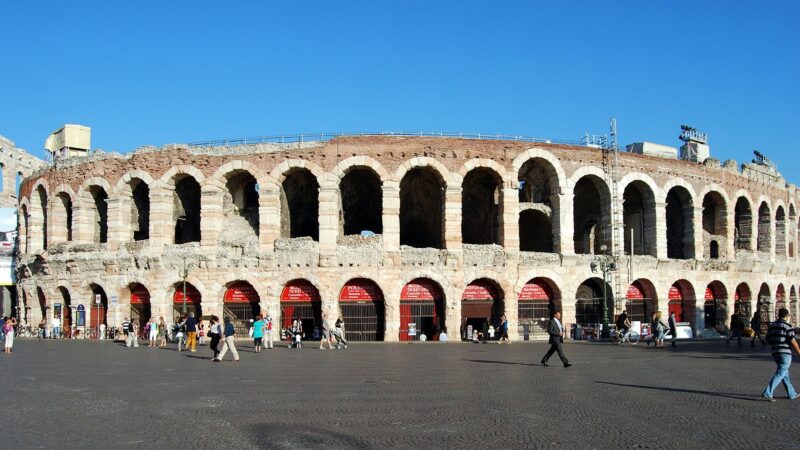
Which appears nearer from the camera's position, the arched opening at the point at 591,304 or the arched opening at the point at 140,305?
the arched opening at the point at 140,305

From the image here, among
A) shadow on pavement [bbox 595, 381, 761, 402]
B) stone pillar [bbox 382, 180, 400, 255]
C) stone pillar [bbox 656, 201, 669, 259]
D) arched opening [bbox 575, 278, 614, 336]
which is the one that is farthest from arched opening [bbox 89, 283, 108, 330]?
stone pillar [bbox 656, 201, 669, 259]

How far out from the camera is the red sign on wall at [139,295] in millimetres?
33125

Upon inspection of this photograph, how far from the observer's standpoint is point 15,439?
864 centimetres

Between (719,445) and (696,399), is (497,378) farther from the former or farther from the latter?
(719,445)

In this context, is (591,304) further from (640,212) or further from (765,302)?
(765,302)

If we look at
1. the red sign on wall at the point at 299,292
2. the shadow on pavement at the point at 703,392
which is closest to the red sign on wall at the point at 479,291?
the red sign on wall at the point at 299,292

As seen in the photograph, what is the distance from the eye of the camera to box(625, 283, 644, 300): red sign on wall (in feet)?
113

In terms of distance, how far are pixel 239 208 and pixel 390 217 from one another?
27.1ft

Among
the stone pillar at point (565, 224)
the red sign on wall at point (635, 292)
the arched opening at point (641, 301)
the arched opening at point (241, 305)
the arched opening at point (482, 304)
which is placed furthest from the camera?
the arched opening at point (641, 301)

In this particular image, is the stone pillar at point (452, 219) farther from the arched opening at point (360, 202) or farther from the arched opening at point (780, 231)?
the arched opening at point (780, 231)

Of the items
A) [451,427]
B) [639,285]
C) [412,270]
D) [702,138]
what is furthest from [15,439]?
[702,138]

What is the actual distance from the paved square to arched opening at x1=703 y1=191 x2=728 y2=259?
19.7m

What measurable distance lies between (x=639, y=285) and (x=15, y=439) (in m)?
31.8

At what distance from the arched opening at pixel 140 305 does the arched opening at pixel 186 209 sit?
375 centimetres
